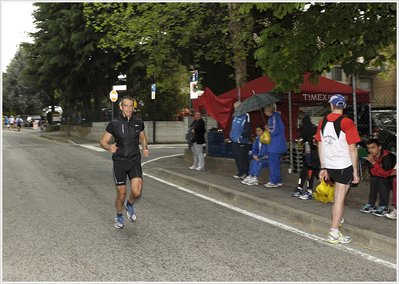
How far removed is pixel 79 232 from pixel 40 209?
192 cm

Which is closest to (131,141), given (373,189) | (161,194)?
(161,194)

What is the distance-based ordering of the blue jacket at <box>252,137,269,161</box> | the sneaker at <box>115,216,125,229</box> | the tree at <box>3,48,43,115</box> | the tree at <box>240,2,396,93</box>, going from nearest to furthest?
the sneaker at <box>115,216,125,229</box>
the tree at <box>240,2,396,93</box>
the blue jacket at <box>252,137,269,161</box>
the tree at <box>3,48,43,115</box>

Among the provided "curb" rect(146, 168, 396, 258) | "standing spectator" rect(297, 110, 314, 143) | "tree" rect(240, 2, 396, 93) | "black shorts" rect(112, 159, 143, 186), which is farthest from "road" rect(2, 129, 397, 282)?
"standing spectator" rect(297, 110, 314, 143)

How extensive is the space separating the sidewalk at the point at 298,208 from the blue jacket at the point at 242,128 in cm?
102

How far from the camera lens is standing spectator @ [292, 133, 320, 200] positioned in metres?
8.27

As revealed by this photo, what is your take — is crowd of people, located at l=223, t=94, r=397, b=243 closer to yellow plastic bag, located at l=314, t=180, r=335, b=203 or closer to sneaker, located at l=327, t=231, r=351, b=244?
sneaker, located at l=327, t=231, r=351, b=244

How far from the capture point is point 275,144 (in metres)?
9.52

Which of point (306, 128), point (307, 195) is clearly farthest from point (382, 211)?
point (306, 128)

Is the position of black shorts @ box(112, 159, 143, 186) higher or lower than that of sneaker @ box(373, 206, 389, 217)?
higher

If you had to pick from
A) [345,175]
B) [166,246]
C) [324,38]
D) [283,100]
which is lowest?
[166,246]

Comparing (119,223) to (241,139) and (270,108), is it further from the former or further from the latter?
(241,139)

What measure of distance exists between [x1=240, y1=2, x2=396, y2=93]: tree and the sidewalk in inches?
85.8

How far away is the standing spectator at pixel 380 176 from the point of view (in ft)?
22.3

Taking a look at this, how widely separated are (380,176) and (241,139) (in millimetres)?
4233
